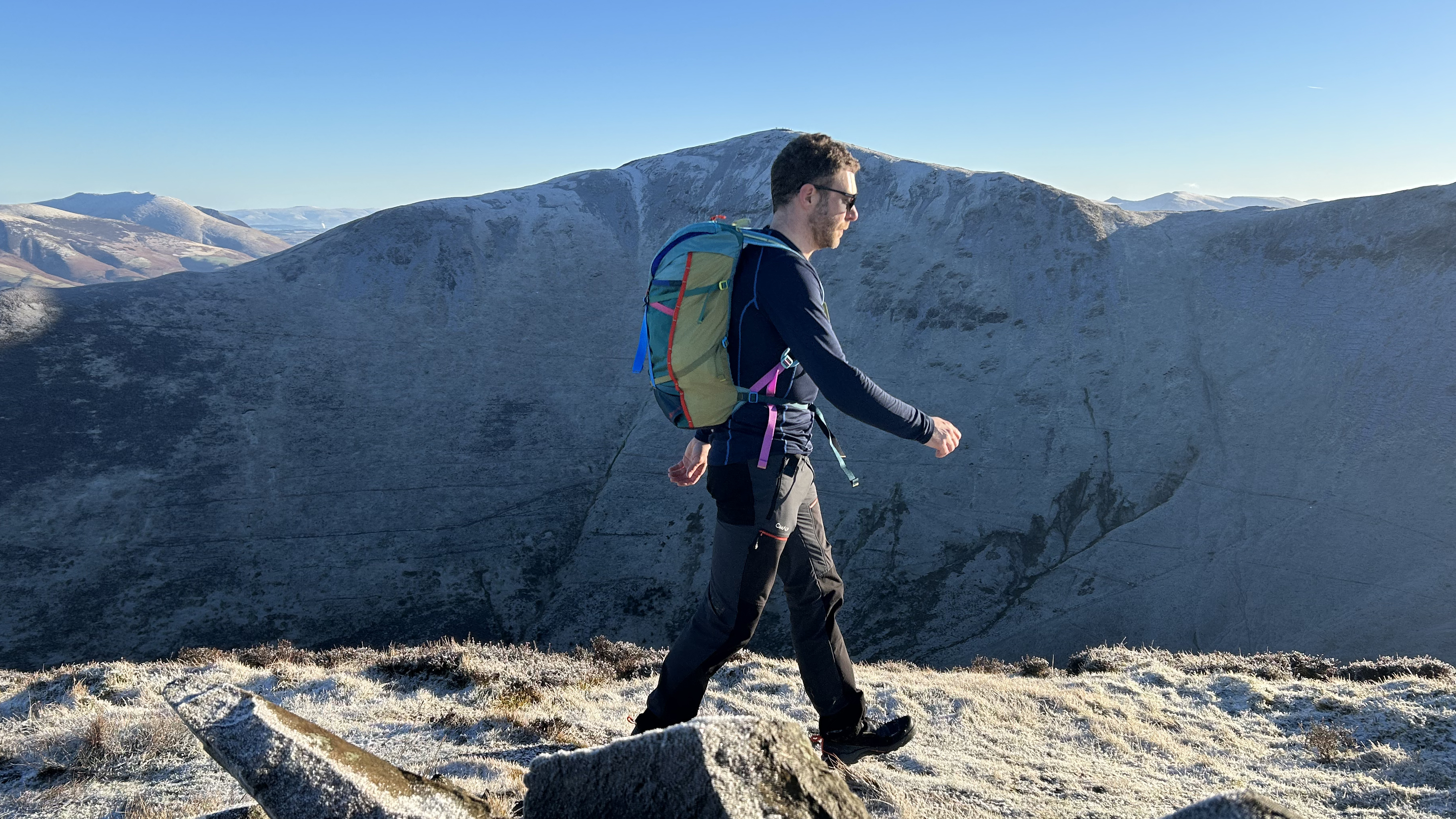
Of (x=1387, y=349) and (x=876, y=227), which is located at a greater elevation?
(x=876, y=227)

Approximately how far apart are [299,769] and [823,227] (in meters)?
2.75

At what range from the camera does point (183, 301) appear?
28875mm

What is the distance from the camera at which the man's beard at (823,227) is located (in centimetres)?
349

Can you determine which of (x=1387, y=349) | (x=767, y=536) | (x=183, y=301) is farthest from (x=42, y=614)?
(x=1387, y=349)

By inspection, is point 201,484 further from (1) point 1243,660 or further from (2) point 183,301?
(1) point 1243,660

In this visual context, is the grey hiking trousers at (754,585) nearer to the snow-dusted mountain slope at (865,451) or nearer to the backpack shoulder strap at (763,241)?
the backpack shoulder strap at (763,241)

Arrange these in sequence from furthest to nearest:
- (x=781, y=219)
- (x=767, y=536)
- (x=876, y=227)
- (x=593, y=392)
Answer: (x=876, y=227) < (x=593, y=392) < (x=781, y=219) < (x=767, y=536)

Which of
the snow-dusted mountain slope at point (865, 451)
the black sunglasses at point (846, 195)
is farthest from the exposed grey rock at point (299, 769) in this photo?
the snow-dusted mountain slope at point (865, 451)

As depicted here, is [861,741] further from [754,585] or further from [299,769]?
[299,769]

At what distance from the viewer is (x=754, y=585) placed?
10.7ft

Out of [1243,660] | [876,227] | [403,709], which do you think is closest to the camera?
[403,709]

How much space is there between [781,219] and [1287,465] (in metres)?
22.0

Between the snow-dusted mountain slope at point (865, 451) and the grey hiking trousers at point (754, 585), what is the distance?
49.7ft

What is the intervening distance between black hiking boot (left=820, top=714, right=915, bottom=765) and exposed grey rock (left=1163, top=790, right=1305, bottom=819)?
199cm
